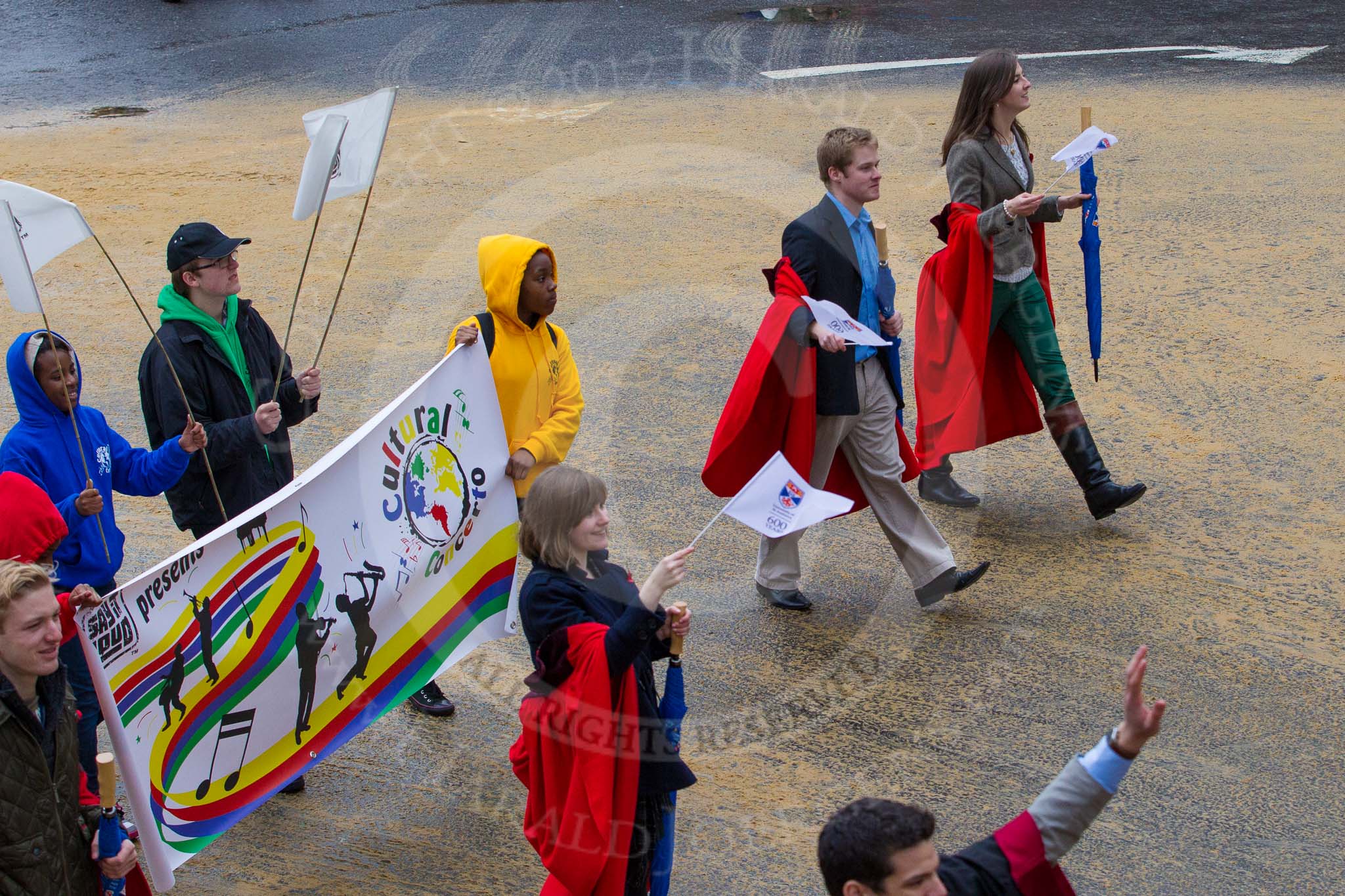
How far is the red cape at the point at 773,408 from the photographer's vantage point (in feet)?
16.4

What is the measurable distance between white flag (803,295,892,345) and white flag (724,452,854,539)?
1193 mm

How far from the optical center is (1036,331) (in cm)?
580

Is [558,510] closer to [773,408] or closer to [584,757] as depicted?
[584,757]

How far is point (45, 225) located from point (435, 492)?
4.67 ft

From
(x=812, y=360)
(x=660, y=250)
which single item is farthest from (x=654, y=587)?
(x=660, y=250)

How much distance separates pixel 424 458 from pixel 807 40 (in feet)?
39.2

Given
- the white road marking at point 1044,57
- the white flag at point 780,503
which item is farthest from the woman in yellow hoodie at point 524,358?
the white road marking at point 1044,57

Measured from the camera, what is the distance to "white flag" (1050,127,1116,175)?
571cm

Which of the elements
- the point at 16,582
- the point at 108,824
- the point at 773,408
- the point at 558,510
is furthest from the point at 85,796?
the point at 773,408

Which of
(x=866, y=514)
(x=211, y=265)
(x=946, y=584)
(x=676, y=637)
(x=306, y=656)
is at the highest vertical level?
(x=211, y=265)

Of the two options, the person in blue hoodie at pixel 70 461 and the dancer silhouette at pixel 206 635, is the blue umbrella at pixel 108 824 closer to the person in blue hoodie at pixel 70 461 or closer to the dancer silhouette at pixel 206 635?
the dancer silhouette at pixel 206 635

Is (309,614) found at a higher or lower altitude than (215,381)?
lower

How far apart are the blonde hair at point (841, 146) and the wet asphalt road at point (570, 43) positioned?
345 inches

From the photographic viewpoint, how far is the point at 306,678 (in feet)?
13.1
